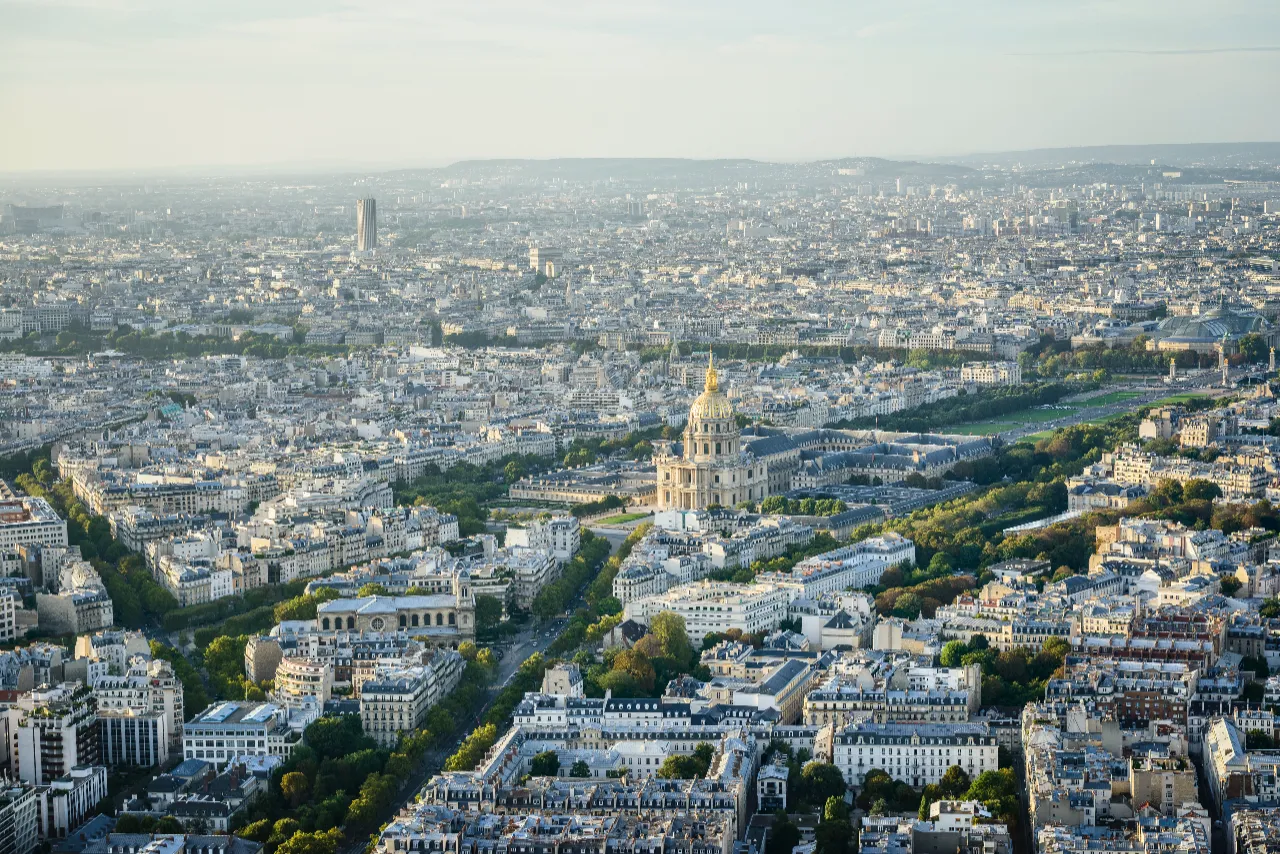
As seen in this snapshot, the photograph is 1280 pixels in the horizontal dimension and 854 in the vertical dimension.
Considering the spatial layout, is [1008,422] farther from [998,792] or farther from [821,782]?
[998,792]

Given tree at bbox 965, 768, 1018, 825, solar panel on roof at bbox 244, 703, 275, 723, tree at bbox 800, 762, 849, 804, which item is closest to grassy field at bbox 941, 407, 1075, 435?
solar panel on roof at bbox 244, 703, 275, 723

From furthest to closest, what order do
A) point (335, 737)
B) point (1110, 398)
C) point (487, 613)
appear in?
1. point (1110, 398)
2. point (487, 613)
3. point (335, 737)

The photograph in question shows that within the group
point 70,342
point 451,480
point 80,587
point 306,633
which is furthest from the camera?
point 70,342

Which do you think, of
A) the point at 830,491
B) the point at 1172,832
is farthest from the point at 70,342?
the point at 1172,832

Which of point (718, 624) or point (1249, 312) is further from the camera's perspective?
point (1249, 312)

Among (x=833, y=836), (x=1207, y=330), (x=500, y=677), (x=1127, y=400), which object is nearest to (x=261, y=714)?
(x=500, y=677)

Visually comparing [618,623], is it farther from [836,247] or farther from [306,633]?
[836,247]

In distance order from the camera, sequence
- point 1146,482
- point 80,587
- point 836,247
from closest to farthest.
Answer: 1. point 80,587
2. point 1146,482
3. point 836,247
